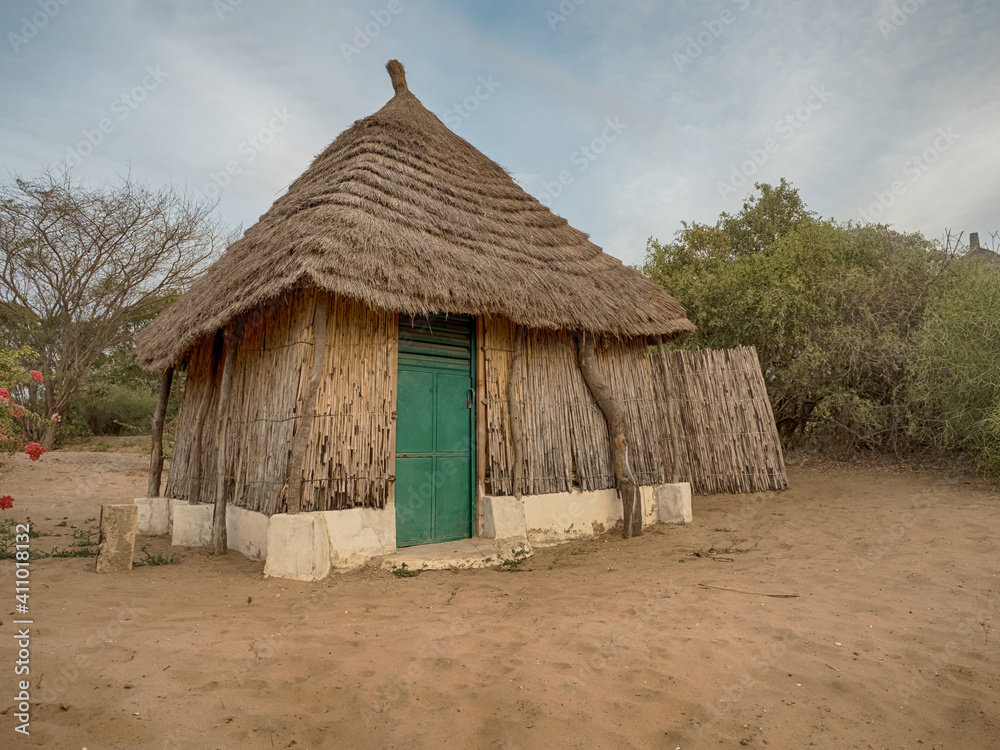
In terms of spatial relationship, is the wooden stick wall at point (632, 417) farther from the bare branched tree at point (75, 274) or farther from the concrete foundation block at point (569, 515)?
the bare branched tree at point (75, 274)

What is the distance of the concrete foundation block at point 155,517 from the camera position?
6797mm

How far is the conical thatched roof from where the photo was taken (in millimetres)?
4781

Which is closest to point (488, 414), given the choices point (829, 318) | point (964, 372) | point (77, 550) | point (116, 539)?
point (116, 539)

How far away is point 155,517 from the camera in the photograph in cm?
681

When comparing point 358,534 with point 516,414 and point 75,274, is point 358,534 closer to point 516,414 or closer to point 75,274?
point 516,414

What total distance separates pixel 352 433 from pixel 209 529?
232cm

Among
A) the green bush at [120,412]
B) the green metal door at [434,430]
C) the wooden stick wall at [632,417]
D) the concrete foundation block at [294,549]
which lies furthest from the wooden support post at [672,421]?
the green bush at [120,412]

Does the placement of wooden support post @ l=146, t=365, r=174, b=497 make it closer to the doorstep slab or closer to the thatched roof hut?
the thatched roof hut

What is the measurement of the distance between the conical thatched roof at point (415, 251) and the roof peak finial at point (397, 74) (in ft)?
0.06

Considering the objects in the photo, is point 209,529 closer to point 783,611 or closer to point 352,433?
point 352,433

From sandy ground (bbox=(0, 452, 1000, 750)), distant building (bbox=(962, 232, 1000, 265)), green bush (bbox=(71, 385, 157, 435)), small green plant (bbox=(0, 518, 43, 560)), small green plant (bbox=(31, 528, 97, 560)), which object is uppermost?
distant building (bbox=(962, 232, 1000, 265))

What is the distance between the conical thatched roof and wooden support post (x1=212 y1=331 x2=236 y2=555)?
39 centimetres

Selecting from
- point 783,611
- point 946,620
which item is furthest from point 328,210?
point 946,620

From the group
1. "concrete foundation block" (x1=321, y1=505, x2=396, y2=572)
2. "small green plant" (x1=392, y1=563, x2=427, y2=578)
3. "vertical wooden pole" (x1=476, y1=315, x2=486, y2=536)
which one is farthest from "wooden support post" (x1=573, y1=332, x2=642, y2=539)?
"concrete foundation block" (x1=321, y1=505, x2=396, y2=572)
